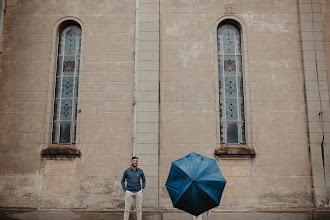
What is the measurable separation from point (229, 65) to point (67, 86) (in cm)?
539

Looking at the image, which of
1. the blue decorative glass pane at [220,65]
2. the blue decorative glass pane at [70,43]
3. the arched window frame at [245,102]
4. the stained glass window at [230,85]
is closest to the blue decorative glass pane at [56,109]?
the blue decorative glass pane at [70,43]

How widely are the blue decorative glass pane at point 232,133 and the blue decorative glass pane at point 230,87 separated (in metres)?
0.94

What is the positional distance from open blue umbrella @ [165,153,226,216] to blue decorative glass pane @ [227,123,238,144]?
13.4ft

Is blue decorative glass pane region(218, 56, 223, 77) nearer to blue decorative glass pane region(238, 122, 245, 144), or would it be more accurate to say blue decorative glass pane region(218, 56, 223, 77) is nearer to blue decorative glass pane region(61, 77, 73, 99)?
blue decorative glass pane region(238, 122, 245, 144)

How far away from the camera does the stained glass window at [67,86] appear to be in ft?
29.1

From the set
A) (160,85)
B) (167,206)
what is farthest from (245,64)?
(167,206)

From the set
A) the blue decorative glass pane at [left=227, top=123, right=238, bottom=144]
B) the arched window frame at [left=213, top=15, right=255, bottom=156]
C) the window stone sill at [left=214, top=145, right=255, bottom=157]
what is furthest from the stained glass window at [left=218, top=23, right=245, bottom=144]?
the window stone sill at [left=214, top=145, right=255, bottom=157]

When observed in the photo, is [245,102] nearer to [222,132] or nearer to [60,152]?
[222,132]

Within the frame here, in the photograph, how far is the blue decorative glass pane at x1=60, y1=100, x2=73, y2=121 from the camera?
29.3 feet

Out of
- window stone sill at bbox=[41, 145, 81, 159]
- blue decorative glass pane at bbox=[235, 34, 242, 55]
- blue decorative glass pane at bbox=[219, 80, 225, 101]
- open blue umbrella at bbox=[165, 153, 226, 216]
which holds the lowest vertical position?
open blue umbrella at bbox=[165, 153, 226, 216]

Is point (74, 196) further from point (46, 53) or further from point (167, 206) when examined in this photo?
point (46, 53)

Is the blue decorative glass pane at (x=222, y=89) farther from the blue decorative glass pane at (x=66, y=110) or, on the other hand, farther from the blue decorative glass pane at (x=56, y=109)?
the blue decorative glass pane at (x=56, y=109)

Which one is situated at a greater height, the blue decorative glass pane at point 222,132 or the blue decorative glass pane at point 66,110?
the blue decorative glass pane at point 66,110

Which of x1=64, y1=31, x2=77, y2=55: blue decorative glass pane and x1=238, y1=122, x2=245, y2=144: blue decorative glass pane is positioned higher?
x1=64, y1=31, x2=77, y2=55: blue decorative glass pane
